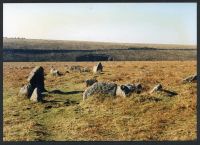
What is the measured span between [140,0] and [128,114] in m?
5.52

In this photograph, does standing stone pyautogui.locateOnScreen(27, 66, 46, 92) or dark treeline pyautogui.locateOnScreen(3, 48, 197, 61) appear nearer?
standing stone pyautogui.locateOnScreen(27, 66, 46, 92)

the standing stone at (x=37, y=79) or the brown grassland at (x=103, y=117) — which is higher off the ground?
the standing stone at (x=37, y=79)

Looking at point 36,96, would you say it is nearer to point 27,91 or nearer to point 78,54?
point 27,91

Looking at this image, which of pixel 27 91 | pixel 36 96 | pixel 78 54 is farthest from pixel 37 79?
pixel 78 54

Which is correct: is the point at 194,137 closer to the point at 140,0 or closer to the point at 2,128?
the point at 140,0

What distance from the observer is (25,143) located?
16312 mm

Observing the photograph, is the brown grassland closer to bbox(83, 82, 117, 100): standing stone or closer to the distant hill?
bbox(83, 82, 117, 100): standing stone

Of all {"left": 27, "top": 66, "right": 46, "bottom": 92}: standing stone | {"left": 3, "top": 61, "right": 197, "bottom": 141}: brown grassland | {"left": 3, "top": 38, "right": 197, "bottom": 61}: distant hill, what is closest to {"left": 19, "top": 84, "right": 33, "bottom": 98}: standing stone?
{"left": 3, "top": 61, "right": 197, "bottom": 141}: brown grassland

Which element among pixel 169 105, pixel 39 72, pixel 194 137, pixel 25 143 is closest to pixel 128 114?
pixel 169 105

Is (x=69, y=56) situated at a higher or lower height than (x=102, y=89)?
higher

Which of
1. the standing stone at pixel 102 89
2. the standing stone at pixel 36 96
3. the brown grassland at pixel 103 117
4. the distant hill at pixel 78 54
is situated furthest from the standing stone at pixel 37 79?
the distant hill at pixel 78 54

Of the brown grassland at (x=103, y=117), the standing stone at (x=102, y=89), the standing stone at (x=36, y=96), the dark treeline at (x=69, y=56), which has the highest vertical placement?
the dark treeline at (x=69, y=56)

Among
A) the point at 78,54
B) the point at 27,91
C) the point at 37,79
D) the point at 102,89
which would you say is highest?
the point at 78,54

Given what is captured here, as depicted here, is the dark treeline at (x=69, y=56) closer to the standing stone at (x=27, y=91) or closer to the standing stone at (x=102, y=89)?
the standing stone at (x=27, y=91)
